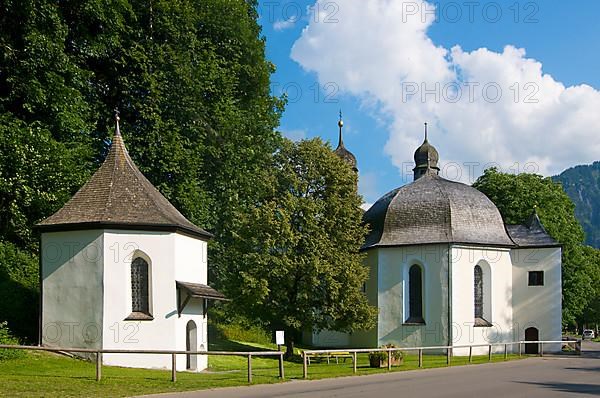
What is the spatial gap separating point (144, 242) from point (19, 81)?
983 centimetres

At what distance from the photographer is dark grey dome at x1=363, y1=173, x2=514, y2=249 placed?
37312 mm

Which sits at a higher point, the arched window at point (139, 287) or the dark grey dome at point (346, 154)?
the dark grey dome at point (346, 154)

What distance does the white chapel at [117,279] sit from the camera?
22438 millimetres

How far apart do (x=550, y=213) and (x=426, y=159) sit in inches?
424

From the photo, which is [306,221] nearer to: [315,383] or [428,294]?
[428,294]

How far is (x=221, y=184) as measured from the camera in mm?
33531

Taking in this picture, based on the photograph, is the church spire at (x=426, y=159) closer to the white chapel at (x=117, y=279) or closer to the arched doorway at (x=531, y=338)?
the arched doorway at (x=531, y=338)

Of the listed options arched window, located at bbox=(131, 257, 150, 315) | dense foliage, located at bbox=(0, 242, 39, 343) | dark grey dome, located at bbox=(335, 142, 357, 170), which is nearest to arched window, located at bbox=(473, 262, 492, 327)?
dark grey dome, located at bbox=(335, 142, 357, 170)

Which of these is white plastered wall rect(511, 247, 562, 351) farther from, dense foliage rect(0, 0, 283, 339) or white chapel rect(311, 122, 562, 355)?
dense foliage rect(0, 0, 283, 339)

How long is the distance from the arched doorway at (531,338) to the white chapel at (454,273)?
6cm

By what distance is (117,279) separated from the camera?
22688mm

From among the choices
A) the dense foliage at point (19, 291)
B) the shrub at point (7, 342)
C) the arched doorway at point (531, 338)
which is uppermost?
the dense foliage at point (19, 291)

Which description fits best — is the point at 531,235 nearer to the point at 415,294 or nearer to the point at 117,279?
the point at 415,294

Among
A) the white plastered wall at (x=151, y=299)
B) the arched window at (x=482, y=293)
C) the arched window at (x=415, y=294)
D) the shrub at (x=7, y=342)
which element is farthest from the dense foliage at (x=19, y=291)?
the arched window at (x=482, y=293)
